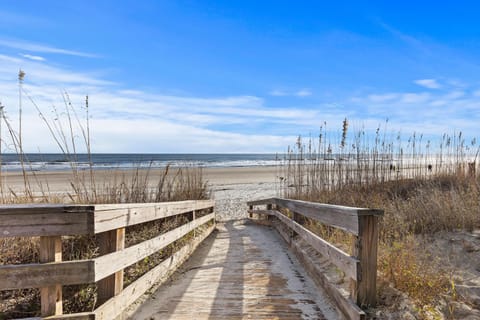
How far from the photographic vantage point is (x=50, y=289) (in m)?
2.38

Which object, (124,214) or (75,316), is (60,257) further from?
(124,214)

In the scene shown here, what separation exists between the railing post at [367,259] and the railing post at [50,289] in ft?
7.40

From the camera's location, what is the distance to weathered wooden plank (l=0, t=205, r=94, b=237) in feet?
7.68

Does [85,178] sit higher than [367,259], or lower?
higher

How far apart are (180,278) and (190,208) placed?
6.77 feet

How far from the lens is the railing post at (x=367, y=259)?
283 cm

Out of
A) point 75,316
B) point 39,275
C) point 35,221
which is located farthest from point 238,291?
point 35,221

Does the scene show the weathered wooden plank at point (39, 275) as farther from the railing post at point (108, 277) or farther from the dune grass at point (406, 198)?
the dune grass at point (406, 198)

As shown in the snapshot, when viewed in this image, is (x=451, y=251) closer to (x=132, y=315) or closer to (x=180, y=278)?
(x=180, y=278)

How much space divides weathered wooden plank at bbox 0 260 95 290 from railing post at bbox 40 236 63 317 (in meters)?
0.06

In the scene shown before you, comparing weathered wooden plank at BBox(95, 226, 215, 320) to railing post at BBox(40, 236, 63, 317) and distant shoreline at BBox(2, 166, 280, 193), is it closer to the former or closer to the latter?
railing post at BBox(40, 236, 63, 317)

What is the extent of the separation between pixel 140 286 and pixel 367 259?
7.08ft

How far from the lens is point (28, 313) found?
2.91m

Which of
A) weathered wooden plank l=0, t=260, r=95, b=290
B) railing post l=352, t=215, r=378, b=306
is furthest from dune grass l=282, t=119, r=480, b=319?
weathered wooden plank l=0, t=260, r=95, b=290
